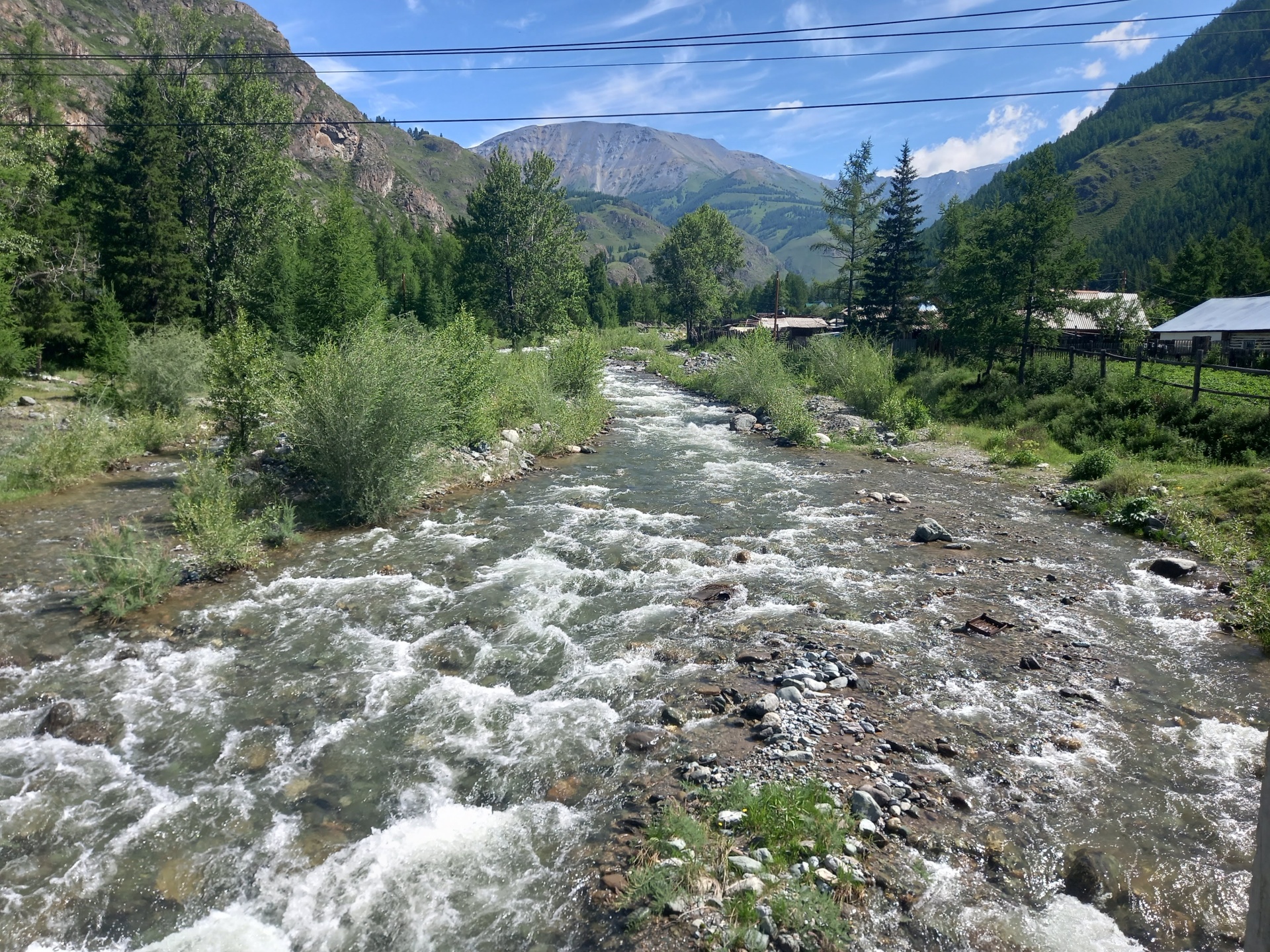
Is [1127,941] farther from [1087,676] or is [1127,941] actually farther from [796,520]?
[796,520]

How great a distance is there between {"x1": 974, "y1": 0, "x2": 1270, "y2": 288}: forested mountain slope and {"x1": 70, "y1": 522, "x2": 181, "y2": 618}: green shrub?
277 feet

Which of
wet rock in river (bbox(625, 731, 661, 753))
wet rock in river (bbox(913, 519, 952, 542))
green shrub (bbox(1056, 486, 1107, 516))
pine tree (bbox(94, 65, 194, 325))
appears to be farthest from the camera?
pine tree (bbox(94, 65, 194, 325))

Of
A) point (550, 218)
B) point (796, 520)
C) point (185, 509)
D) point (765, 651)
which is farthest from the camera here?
point (550, 218)

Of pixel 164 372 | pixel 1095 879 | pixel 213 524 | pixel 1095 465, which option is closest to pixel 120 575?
pixel 213 524

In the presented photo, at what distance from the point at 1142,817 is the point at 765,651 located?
4.27 m

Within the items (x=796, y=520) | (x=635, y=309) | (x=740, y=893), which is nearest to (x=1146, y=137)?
(x=635, y=309)

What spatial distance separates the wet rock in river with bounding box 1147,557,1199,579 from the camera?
12148 millimetres

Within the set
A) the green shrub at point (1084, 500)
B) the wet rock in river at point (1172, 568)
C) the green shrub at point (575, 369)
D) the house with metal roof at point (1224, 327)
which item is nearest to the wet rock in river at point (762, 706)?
the wet rock in river at point (1172, 568)

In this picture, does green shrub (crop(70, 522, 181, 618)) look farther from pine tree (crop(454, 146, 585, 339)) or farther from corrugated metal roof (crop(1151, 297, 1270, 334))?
corrugated metal roof (crop(1151, 297, 1270, 334))

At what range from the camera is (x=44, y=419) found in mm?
19297

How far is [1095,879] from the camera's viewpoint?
5.37 m

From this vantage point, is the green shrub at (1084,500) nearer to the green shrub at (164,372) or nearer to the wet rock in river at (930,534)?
the wet rock in river at (930,534)

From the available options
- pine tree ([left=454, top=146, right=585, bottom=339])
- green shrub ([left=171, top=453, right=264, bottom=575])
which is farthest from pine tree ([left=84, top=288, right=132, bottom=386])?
pine tree ([left=454, top=146, right=585, bottom=339])

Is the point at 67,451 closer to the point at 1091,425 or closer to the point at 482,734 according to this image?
the point at 482,734
